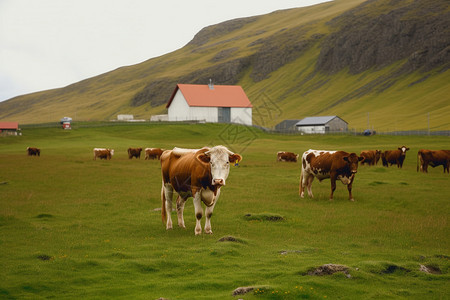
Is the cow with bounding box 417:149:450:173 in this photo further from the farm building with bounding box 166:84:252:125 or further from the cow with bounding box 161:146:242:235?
the farm building with bounding box 166:84:252:125

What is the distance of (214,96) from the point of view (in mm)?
113500

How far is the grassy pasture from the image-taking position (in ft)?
33.3

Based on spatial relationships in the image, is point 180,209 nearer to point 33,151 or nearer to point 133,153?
point 133,153

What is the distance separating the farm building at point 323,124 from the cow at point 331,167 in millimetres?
99270

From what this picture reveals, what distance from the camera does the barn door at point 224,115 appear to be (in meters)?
110

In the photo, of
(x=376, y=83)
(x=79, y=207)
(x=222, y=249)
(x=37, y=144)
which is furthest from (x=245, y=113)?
(x=222, y=249)

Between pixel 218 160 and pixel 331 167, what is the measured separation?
1010 cm

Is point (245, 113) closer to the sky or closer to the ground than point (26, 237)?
closer to the sky

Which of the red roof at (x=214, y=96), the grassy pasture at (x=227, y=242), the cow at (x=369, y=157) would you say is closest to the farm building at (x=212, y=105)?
the red roof at (x=214, y=96)

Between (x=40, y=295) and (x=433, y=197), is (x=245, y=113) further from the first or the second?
(x=40, y=295)

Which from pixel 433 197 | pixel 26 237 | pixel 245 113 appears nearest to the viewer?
pixel 26 237

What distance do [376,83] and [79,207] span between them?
165579 millimetres

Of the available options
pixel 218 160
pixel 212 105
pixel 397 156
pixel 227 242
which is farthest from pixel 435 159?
Answer: pixel 212 105

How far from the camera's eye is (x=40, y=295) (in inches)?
380
